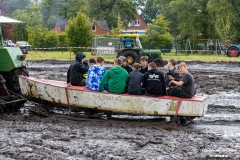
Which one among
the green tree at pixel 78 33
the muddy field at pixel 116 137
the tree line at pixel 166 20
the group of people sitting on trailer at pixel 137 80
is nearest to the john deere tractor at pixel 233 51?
the tree line at pixel 166 20

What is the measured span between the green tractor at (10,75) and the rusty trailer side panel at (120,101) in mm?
448

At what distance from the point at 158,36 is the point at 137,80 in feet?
146

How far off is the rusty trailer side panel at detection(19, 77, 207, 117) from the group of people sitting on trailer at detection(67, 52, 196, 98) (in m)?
0.25

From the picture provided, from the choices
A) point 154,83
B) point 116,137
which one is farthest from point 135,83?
point 116,137

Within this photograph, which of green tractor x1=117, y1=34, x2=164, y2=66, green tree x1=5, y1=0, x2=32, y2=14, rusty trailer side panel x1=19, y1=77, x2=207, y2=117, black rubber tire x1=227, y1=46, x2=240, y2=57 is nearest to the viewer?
rusty trailer side panel x1=19, y1=77, x2=207, y2=117

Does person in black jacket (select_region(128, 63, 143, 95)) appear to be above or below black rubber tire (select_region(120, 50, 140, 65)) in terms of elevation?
above

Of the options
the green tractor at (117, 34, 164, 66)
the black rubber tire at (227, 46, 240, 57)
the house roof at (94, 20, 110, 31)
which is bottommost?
the black rubber tire at (227, 46, 240, 57)

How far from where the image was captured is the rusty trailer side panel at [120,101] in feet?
38.2

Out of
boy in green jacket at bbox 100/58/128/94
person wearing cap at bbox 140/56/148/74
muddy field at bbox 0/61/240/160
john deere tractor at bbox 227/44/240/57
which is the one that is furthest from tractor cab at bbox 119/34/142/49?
boy in green jacket at bbox 100/58/128/94

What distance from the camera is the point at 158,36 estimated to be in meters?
56.2

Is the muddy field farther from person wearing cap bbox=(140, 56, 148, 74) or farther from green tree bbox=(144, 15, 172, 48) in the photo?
green tree bbox=(144, 15, 172, 48)

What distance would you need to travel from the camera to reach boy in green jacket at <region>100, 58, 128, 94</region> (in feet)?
39.8

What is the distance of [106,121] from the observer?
474 inches

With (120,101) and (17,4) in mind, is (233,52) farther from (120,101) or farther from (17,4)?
(17,4)
